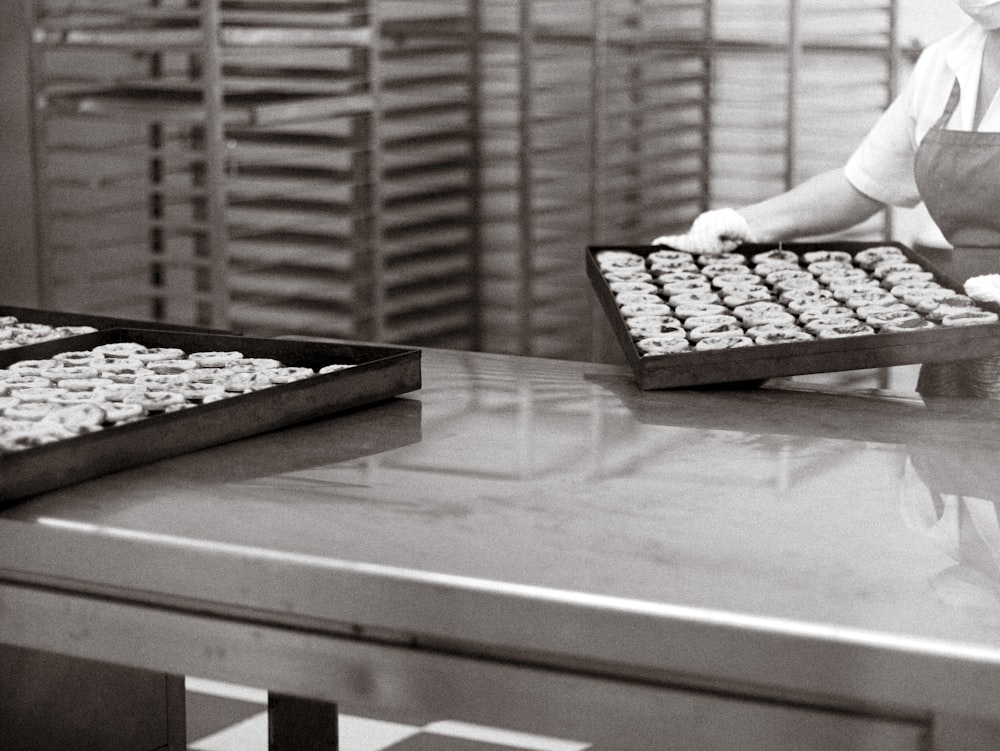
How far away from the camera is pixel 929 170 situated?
9.07 ft

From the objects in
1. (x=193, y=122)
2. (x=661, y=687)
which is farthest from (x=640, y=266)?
(x=193, y=122)

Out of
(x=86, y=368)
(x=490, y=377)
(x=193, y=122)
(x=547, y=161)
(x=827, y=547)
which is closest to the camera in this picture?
(x=827, y=547)

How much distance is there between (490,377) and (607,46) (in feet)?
11.4

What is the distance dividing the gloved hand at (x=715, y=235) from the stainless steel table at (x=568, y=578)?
82 cm

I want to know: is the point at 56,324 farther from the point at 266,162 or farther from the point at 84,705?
the point at 266,162

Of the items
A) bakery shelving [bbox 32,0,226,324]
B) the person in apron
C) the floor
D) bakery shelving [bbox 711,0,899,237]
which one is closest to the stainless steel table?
the person in apron

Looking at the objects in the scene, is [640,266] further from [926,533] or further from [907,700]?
[907,700]

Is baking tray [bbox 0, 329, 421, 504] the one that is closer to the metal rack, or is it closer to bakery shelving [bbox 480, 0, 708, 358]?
the metal rack

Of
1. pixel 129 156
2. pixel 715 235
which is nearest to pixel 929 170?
pixel 715 235

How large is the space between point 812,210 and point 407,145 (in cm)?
260

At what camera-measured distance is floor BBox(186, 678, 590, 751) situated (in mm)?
2904

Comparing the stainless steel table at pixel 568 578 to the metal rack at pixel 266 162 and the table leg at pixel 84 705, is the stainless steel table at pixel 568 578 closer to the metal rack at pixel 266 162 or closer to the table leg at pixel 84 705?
the table leg at pixel 84 705

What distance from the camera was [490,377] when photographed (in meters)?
2.20

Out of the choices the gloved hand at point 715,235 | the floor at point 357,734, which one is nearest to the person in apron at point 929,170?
the gloved hand at point 715,235
